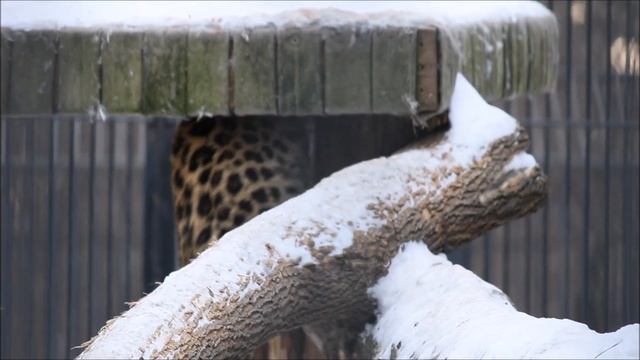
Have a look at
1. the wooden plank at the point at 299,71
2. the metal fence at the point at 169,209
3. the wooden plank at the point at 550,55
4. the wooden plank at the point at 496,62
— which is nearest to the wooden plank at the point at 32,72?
the wooden plank at the point at 299,71

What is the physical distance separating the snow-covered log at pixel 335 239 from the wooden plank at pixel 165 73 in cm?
28

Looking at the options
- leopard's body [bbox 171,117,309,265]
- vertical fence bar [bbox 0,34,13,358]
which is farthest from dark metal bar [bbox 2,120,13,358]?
leopard's body [bbox 171,117,309,265]

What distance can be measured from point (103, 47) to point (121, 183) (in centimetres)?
304

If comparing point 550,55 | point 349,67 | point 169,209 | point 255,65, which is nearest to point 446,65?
point 349,67

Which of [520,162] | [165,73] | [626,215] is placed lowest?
[626,215]

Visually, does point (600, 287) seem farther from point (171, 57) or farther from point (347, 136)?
point (171, 57)

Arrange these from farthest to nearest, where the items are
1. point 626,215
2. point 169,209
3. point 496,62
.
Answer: point 626,215, point 169,209, point 496,62

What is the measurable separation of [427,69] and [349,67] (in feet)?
0.42

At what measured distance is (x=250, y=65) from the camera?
215 centimetres

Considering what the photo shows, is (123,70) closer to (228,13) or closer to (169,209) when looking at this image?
(228,13)

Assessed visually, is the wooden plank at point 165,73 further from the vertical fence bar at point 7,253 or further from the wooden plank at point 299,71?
the vertical fence bar at point 7,253

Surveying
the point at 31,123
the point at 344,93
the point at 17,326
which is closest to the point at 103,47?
the point at 344,93

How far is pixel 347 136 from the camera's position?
2.49 metres

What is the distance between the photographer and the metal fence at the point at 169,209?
3.61 metres
